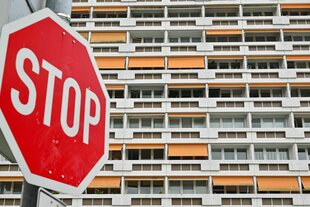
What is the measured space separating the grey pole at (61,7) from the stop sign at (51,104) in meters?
0.06

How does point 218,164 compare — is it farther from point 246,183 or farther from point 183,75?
point 183,75

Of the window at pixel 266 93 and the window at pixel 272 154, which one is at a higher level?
Answer: the window at pixel 266 93

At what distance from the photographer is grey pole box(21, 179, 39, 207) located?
4.36 ft

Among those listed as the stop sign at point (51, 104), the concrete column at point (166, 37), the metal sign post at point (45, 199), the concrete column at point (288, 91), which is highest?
the concrete column at point (166, 37)

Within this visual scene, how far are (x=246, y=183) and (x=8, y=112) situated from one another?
2083cm

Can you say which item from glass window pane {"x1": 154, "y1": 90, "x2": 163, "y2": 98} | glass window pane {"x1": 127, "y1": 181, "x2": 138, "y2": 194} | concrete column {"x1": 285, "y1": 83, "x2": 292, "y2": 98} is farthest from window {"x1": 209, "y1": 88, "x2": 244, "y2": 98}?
glass window pane {"x1": 127, "y1": 181, "x2": 138, "y2": 194}

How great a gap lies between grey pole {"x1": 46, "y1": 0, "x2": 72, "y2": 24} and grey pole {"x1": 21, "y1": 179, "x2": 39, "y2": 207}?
58 centimetres

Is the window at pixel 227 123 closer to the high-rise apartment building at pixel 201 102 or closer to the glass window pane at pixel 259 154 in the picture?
the high-rise apartment building at pixel 201 102

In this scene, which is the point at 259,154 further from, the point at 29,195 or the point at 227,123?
the point at 29,195

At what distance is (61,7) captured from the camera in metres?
1.62

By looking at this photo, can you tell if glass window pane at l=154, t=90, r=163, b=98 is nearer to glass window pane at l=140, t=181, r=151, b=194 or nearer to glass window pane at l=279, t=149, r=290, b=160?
glass window pane at l=140, t=181, r=151, b=194

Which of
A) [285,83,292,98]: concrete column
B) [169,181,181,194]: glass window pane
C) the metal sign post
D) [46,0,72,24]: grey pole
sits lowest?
the metal sign post

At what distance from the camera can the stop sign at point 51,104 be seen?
4.02ft

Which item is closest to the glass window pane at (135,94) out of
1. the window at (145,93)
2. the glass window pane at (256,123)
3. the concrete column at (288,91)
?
the window at (145,93)
